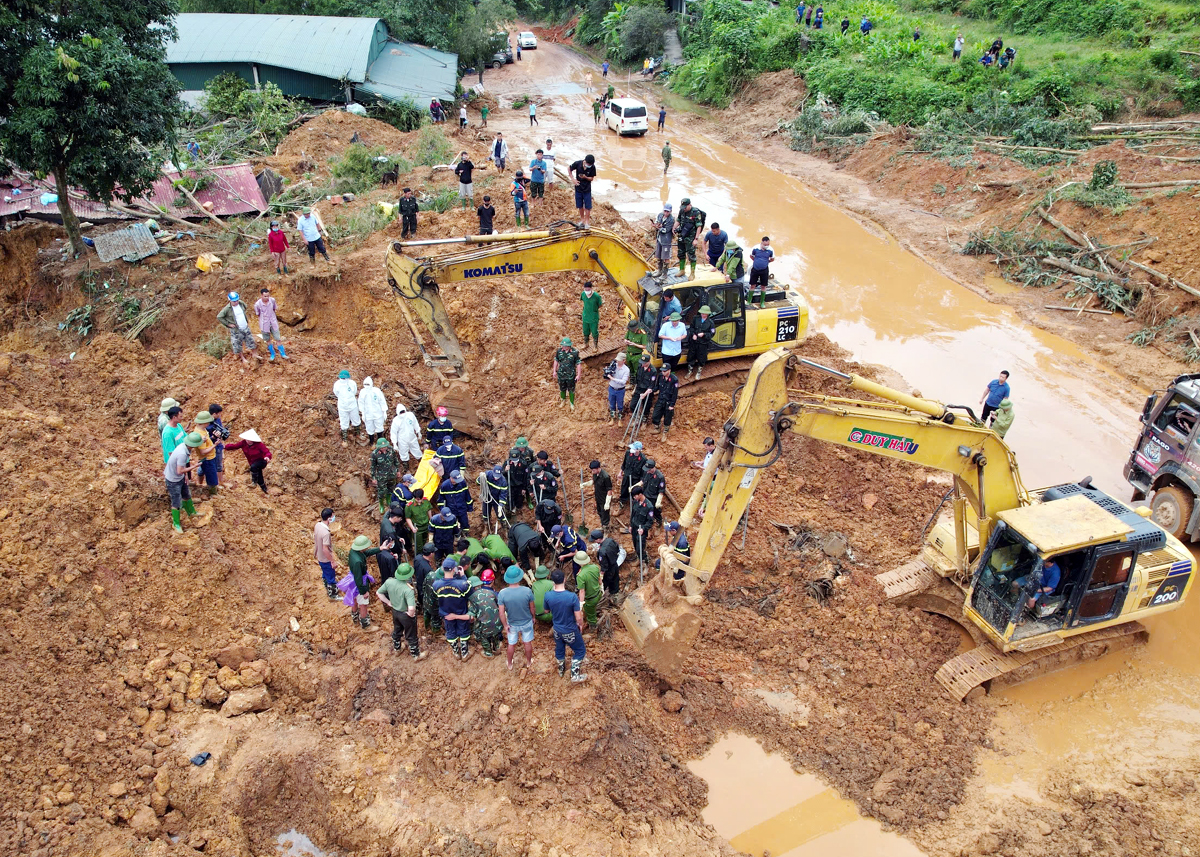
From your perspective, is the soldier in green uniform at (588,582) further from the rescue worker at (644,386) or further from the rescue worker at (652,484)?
the rescue worker at (644,386)

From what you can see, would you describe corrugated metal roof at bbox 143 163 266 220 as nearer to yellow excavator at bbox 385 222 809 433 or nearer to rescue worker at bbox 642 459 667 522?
yellow excavator at bbox 385 222 809 433

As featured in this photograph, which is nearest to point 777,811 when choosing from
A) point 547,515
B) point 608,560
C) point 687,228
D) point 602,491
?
point 608,560

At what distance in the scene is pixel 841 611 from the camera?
34.1 ft

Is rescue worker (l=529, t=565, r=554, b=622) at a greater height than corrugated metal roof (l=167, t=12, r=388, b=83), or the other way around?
corrugated metal roof (l=167, t=12, r=388, b=83)

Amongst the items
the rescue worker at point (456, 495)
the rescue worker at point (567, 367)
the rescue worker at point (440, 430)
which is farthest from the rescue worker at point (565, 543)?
the rescue worker at point (567, 367)

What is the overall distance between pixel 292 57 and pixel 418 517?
92.3 ft

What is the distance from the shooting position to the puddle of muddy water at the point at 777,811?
8.16m

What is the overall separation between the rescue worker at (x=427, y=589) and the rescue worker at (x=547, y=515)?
159cm

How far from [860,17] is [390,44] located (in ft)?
72.7

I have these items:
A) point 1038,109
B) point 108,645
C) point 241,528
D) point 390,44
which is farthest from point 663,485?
point 390,44

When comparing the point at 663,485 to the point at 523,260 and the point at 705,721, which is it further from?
the point at 523,260

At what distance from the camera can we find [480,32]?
1695 inches

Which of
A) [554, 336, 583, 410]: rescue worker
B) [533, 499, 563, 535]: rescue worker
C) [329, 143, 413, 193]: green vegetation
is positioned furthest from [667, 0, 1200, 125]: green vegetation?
[533, 499, 563, 535]: rescue worker

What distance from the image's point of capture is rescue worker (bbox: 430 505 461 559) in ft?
33.5
